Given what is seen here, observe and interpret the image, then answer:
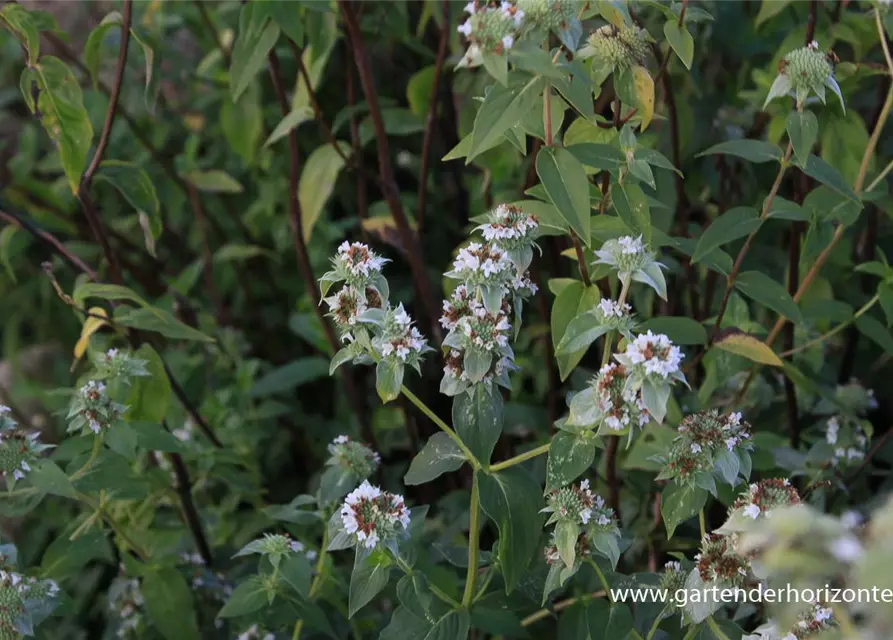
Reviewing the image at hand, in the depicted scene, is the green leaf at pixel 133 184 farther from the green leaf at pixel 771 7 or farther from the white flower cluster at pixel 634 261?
the green leaf at pixel 771 7

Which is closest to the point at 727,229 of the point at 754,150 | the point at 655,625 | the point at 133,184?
the point at 754,150

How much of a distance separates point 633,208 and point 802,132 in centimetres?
19

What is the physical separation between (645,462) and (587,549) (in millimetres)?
283

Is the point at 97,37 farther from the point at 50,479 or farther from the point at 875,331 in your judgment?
the point at 875,331

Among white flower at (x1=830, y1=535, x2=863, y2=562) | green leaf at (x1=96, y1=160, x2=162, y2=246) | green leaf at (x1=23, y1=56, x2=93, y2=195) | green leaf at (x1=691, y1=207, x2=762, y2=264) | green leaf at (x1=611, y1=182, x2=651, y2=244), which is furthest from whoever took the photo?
green leaf at (x1=96, y1=160, x2=162, y2=246)

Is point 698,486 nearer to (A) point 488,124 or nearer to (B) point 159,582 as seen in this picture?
(A) point 488,124

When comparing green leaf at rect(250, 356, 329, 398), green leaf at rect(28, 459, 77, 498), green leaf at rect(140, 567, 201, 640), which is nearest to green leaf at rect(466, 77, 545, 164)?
green leaf at rect(28, 459, 77, 498)

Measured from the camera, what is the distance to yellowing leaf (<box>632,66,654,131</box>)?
32.6 inches

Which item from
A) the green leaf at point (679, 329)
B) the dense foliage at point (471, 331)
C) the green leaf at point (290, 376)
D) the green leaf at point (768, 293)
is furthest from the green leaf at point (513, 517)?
the green leaf at point (290, 376)

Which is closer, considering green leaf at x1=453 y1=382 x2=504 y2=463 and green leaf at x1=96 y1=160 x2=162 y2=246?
green leaf at x1=453 y1=382 x2=504 y2=463

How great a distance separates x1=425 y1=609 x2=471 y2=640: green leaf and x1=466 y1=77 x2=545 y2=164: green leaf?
45cm

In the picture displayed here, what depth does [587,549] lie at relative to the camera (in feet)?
2.74

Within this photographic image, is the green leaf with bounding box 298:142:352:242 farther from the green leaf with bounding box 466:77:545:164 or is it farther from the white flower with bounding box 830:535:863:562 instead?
the white flower with bounding box 830:535:863:562

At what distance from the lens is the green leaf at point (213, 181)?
1.55m
